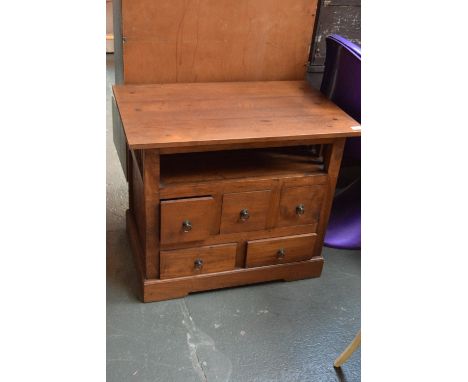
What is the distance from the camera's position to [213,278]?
6.15 feet

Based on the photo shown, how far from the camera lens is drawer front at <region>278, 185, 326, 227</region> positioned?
1.80m

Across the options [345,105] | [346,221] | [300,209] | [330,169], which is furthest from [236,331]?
[345,105]

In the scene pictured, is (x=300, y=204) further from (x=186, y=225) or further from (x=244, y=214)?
(x=186, y=225)

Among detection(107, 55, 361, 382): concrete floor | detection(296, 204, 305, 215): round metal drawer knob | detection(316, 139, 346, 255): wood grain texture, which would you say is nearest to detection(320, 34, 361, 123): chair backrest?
detection(316, 139, 346, 255): wood grain texture

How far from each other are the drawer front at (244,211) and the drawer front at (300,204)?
7 centimetres

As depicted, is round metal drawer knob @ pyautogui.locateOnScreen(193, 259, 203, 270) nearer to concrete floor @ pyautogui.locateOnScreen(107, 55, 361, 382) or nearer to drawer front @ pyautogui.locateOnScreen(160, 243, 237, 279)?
drawer front @ pyautogui.locateOnScreen(160, 243, 237, 279)

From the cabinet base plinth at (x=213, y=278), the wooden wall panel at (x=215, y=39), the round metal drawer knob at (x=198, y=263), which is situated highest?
the wooden wall panel at (x=215, y=39)

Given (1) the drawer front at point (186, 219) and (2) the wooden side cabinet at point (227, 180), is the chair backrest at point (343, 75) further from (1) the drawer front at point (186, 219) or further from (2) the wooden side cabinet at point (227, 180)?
(1) the drawer front at point (186, 219)

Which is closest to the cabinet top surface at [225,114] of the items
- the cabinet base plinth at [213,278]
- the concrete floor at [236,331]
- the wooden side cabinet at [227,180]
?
the wooden side cabinet at [227,180]

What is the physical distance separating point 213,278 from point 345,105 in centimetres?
86

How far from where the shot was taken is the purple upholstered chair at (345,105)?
6.35 feet
